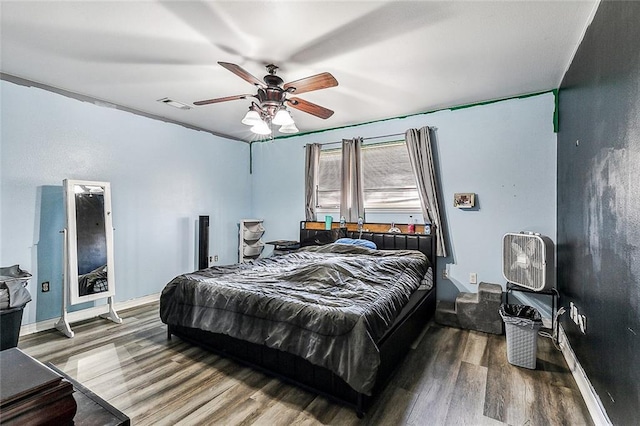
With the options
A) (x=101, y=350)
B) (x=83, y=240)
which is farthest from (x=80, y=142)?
(x=101, y=350)

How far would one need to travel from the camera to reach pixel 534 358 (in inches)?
101

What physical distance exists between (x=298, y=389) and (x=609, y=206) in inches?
91.0

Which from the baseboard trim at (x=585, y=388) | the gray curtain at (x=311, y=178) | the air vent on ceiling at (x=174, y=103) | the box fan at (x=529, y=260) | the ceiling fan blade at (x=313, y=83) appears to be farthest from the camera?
the gray curtain at (x=311, y=178)

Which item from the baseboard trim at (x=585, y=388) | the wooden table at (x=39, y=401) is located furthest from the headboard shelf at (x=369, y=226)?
the wooden table at (x=39, y=401)

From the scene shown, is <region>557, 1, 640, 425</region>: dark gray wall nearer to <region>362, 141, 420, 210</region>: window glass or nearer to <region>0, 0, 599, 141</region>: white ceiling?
<region>0, 0, 599, 141</region>: white ceiling

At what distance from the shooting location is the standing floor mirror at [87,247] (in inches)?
132

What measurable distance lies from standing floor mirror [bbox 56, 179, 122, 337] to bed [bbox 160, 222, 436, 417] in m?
1.17

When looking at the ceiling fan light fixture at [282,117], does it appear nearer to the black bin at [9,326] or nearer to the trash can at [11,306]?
the trash can at [11,306]

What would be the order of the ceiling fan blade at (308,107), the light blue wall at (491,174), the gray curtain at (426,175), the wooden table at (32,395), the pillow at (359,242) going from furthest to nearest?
the pillow at (359,242) < the gray curtain at (426,175) < the light blue wall at (491,174) < the ceiling fan blade at (308,107) < the wooden table at (32,395)

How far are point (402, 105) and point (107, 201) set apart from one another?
3818 millimetres

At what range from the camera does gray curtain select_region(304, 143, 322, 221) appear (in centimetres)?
515

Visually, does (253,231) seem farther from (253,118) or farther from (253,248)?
(253,118)

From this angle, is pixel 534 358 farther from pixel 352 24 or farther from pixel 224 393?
pixel 352 24

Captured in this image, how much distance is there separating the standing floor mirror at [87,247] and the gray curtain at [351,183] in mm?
3125
